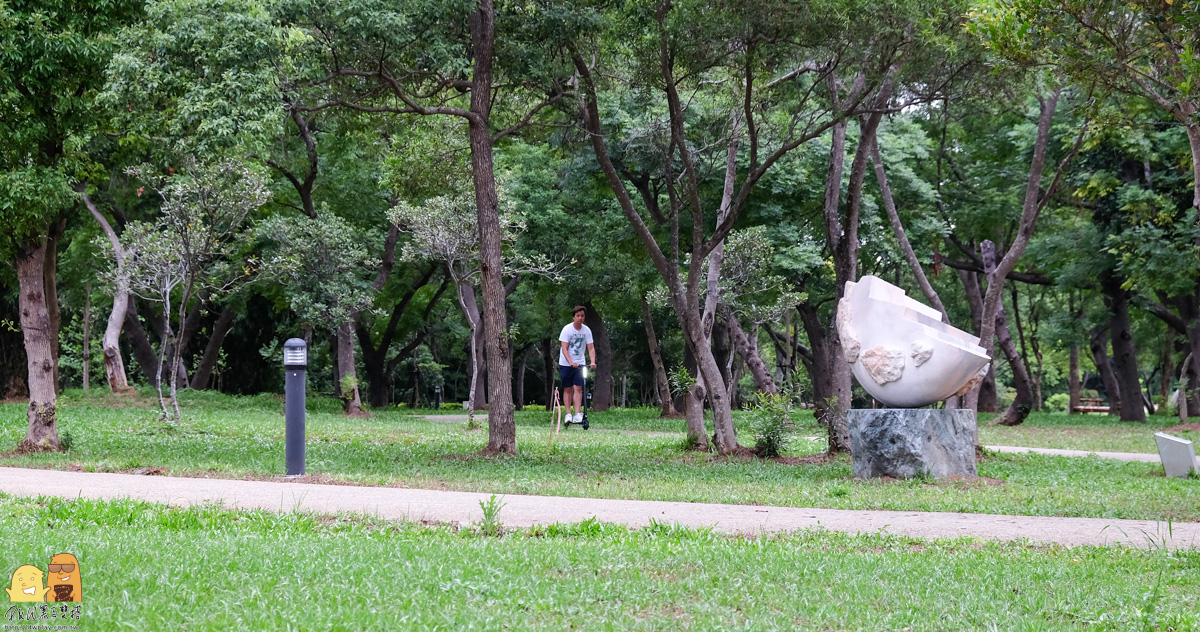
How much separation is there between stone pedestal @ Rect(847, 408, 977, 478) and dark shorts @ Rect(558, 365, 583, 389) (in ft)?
25.8

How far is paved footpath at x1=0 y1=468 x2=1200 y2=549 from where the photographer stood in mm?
7090

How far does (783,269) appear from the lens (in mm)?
23094

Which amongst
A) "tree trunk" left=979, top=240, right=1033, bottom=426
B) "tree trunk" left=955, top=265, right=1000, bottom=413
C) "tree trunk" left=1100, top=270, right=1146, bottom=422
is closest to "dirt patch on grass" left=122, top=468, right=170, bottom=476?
"tree trunk" left=979, top=240, right=1033, bottom=426

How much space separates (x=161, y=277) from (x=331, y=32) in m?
8.54

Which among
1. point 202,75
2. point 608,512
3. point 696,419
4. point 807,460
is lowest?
point 807,460

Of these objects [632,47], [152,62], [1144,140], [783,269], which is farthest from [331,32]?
[1144,140]

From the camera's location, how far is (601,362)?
1225 inches

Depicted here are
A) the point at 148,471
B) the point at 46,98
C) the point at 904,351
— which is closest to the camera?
the point at 148,471

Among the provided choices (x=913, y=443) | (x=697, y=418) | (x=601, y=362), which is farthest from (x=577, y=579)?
(x=601, y=362)

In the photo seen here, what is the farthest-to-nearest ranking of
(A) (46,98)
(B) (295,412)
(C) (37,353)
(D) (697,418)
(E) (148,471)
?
(D) (697,418) < (C) (37,353) < (A) (46,98) < (E) (148,471) < (B) (295,412)

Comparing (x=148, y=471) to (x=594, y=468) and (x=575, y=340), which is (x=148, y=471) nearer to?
(x=594, y=468)

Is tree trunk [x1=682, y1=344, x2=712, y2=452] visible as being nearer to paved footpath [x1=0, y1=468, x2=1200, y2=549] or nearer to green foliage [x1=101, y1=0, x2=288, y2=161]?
paved footpath [x1=0, y1=468, x2=1200, y2=549]

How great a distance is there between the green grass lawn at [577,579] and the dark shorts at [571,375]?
11.7 m

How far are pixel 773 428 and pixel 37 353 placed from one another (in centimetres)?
945
